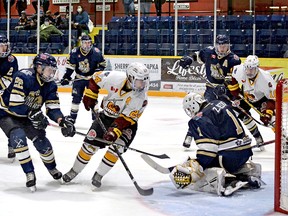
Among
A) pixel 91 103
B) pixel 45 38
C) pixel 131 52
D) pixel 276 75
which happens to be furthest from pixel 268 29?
pixel 91 103

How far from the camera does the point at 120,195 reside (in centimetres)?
389

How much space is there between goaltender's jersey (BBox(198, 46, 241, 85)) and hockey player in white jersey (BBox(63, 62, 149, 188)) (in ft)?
6.53

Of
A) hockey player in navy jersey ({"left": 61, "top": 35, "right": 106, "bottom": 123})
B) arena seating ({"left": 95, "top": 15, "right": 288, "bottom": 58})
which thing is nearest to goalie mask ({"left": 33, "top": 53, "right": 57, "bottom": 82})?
hockey player in navy jersey ({"left": 61, "top": 35, "right": 106, "bottom": 123})

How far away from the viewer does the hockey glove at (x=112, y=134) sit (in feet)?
12.5

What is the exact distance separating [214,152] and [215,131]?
0.13m

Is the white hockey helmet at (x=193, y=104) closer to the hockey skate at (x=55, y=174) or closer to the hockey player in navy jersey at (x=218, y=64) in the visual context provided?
the hockey skate at (x=55, y=174)

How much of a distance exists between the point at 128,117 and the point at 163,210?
0.71 m

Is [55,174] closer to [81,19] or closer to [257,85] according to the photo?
[257,85]

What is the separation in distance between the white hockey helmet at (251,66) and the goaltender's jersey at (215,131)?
4.34 feet

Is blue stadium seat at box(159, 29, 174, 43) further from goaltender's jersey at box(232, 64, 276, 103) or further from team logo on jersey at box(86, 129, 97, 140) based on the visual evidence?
team logo on jersey at box(86, 129, 97, 140)

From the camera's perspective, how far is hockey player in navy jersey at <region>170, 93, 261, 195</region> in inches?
151

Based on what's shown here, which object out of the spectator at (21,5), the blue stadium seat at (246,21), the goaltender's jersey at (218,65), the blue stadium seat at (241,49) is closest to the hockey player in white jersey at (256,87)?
the goaltender's jersey at (218,65)

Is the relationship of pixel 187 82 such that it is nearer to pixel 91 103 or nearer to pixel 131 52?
pixel 131 52

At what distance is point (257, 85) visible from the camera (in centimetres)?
532
